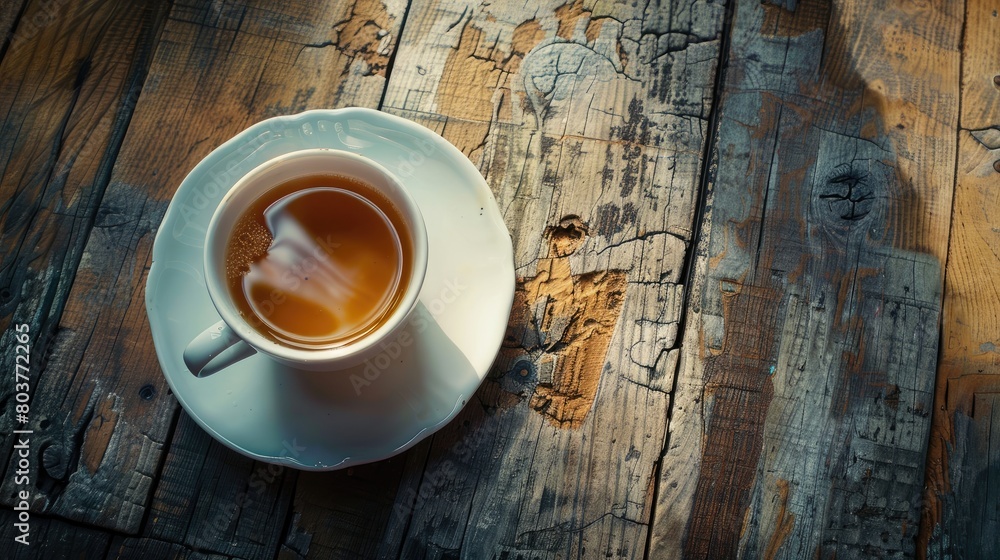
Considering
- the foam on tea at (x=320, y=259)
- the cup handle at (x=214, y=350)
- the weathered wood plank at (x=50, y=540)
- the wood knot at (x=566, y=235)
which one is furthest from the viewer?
the wood knot at (x=566, y=235)

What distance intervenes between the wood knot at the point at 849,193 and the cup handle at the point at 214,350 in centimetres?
104

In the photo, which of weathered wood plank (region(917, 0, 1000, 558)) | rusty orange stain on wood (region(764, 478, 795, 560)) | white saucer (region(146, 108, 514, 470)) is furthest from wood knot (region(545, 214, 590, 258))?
weathered wood plank (region(917, 0, 1000, 558))

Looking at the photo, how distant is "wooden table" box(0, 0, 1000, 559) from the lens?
1.16 metres

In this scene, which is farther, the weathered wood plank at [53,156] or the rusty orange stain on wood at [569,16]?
the rusty orange stain on wood at [569,16]

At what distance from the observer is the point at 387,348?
1.04 metres

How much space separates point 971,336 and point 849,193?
0.33 m

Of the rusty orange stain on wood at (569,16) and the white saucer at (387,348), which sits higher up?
the rusty orange stain on wood at (569,16)

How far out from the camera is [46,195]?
126cm

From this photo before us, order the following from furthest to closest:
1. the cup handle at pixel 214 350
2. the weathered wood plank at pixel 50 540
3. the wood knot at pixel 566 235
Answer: the wood knot at pixel 566 235 → the weathered wood plank at pixel 50 540 → the cup handle at pixel 214 350

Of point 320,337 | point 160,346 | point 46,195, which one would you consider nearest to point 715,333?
point 320,337

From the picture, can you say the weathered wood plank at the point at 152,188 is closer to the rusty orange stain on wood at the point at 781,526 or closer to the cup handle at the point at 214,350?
the cup handle at the point at 214,350

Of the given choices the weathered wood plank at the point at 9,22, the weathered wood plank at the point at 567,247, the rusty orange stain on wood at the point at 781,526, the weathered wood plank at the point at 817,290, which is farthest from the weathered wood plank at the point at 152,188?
the rusty orange stain on wood at the point at 781,526

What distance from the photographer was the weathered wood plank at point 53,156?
1183 millimetres

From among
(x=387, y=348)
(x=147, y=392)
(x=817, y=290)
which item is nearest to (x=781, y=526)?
(x=817, y=290)
